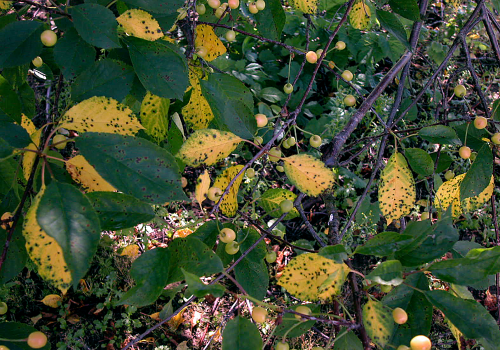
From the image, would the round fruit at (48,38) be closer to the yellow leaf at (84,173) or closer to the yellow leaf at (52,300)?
the yellow leaf at (84,173)

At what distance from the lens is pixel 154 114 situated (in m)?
0.92

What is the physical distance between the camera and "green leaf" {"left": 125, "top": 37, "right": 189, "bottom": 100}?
0.78 metres

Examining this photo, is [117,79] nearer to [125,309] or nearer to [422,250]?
[422,250]

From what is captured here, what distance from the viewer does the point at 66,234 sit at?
0.56 metres

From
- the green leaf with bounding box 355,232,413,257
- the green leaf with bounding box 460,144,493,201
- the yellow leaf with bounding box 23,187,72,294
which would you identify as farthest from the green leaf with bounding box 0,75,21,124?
the green leaf with bounding box 460,144,493,201

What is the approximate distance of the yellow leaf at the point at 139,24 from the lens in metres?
0.77

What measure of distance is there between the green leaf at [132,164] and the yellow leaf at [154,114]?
0.86 feet

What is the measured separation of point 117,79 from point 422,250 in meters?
0.75

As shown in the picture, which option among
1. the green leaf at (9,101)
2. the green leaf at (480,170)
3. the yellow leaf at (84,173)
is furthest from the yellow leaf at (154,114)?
the green leaf at (480,170)

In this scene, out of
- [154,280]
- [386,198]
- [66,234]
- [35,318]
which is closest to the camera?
[66,234]

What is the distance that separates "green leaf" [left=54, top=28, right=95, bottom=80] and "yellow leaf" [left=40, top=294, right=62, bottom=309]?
1885mm

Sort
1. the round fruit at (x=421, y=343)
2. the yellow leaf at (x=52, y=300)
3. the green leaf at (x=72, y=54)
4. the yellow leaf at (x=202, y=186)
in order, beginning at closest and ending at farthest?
1. the round fruit at (x=421, y=343)
2. the green leaf at (x=72, y=54)
3. the yellow leaf at (x=202, y=186)
4. the yellow leaf at (x=52, y=300)

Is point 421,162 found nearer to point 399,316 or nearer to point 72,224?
point 399,316

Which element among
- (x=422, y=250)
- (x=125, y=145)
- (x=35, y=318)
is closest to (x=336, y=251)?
(x=422, y=250)
